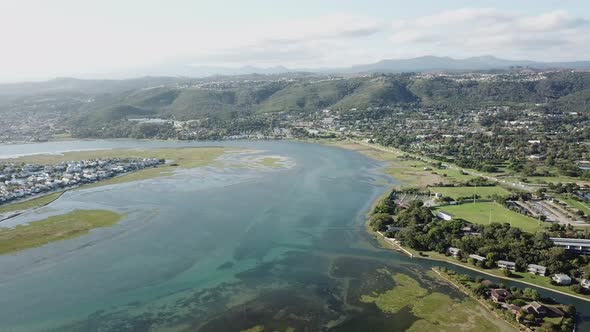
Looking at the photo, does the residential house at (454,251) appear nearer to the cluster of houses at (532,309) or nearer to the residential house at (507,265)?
the residential house at (507,265)

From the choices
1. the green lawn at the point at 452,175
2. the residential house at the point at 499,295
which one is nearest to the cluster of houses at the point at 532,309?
the residential house at the point at 499,295

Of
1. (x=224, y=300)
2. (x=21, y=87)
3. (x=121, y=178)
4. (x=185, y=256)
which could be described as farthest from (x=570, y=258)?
(x=21, y=87)

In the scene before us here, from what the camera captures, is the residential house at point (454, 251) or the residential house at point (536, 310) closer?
the residential house at point (536, 310)

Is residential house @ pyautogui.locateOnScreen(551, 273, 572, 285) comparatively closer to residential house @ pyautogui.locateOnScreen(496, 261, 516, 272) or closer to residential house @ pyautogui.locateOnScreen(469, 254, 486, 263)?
residential house @ pyautogui.locateOnScreen(496, 261, 516, 272)

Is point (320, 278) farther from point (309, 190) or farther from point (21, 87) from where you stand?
point (21, 87)

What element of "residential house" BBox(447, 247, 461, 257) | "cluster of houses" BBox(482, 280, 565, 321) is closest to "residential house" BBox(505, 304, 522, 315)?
"cluster of houses" BBox(482, 280, 565, 321)

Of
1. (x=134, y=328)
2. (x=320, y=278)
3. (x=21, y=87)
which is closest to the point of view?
(x=134, y=328)

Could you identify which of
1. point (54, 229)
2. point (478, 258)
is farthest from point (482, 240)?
point (54, 229)

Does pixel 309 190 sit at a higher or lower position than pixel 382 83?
lower
